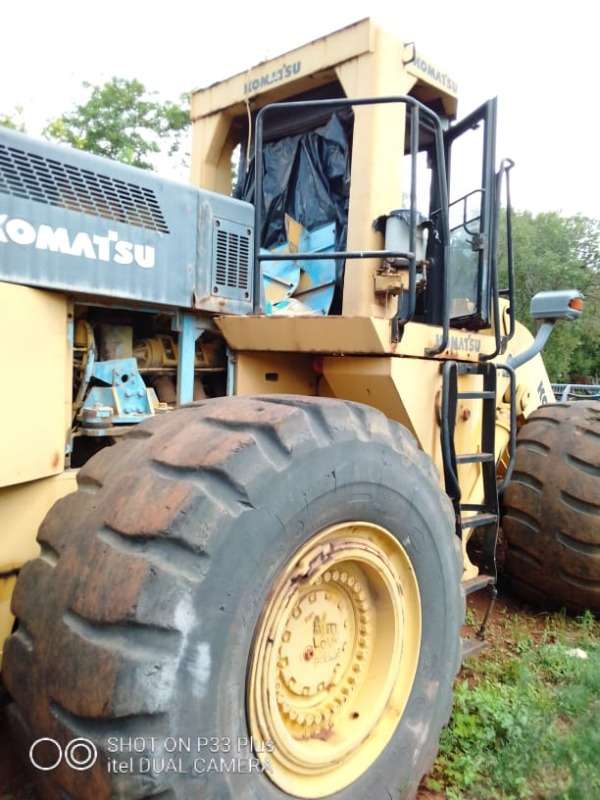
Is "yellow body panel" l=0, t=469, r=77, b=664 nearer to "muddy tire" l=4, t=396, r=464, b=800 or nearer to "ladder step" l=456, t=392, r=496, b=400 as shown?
"muddy tire" l=4, t=396, r=464, b=800

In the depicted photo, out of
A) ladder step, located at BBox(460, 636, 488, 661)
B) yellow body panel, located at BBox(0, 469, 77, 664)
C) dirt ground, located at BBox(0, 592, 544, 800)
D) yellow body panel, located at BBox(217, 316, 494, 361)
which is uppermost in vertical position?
yellow body panel, located at BBox(217, 316, 494, 361)

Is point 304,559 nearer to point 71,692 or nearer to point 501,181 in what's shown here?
point 71,692

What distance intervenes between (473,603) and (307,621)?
7.64 feet

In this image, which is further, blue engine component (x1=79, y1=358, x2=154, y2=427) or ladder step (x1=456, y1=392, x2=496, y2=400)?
ladder step (x1=456, y1=392, x2=496, y2=400)

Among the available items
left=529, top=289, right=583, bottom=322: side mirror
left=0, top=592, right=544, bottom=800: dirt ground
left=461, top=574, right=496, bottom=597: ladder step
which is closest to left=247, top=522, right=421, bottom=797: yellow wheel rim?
left=0, top=592, right=544, bottom=800: dirt ground

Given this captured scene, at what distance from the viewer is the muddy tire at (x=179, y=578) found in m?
1.40

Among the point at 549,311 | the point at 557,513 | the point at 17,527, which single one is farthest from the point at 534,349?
the point at 17,527

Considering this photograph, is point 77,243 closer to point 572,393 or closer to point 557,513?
point 557,513

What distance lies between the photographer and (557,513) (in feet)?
11.4

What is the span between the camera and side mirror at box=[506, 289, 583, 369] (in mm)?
4102

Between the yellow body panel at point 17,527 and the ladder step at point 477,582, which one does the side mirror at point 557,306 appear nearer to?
the ladder step at point 477,582

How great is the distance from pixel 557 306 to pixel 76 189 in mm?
3155

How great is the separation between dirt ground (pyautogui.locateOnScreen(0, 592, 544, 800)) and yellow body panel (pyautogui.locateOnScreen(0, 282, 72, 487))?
0.77 metres

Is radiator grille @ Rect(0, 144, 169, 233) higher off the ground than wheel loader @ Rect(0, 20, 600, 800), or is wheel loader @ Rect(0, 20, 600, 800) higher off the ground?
radiator grille @ Rect(0, 144, 169, 233)
